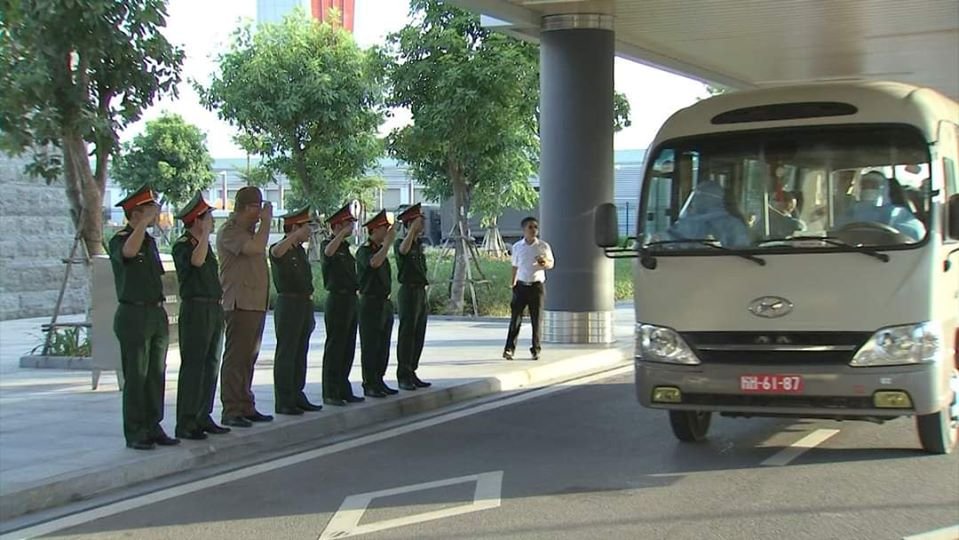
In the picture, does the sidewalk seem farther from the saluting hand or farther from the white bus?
the white bus

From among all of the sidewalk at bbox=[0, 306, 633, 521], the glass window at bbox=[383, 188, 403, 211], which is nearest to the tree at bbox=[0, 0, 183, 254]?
the sidewalk at bbox=[0, 306, 633, 521]

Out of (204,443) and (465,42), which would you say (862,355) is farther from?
(465,42)

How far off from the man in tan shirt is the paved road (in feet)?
3.33

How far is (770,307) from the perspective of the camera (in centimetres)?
730

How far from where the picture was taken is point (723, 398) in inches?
293

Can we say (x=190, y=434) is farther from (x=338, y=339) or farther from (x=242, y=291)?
(x=338, y=339)

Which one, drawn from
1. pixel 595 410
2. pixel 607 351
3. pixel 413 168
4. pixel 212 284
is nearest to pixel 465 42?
pixel 413 168

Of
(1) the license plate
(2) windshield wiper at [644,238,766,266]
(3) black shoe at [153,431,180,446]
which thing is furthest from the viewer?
(3) black shoe at [153,431,180,446]

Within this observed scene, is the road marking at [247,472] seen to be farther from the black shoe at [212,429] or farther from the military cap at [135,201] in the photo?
the military cap at [135,201]

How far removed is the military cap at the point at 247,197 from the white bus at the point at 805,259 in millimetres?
3193

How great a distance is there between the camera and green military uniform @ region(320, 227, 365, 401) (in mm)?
9828

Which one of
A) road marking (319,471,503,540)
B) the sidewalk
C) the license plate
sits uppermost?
the license plate

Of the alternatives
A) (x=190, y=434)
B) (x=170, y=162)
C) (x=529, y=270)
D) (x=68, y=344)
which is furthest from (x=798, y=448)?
(x=170, y=162)

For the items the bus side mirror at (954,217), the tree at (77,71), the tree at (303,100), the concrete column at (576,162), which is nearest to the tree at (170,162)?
the tree at (303,100)
